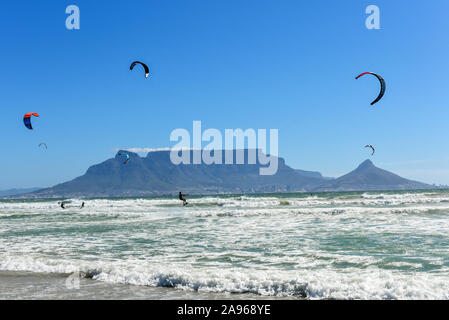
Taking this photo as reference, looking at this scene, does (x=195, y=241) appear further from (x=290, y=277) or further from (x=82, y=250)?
(x=290, y=277)

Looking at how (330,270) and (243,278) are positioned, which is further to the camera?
(330,270)

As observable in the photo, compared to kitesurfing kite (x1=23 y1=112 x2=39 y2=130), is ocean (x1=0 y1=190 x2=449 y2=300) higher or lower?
lower

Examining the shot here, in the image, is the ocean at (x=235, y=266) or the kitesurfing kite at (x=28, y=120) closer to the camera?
the ocean at (x=235, y=266)

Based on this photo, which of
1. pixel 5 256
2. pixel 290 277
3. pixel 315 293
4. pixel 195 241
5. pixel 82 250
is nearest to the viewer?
pixel 315 293

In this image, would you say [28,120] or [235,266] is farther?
[28,120]

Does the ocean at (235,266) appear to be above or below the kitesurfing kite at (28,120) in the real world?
below

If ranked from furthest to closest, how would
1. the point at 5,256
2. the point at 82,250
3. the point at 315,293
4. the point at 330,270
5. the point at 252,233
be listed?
the point at 252,233, the point at 82,250, the point at 5,256, the point at 330,270, the point at 315,293

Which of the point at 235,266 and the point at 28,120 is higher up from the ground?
the point at 28,120

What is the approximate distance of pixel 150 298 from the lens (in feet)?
25.8

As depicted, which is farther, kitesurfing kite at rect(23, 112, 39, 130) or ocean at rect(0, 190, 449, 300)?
kitesurfing kite at rect(23, 112, 39, 130)

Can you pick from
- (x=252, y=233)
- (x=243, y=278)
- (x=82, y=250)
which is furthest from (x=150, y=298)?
(x=252, y=233)
